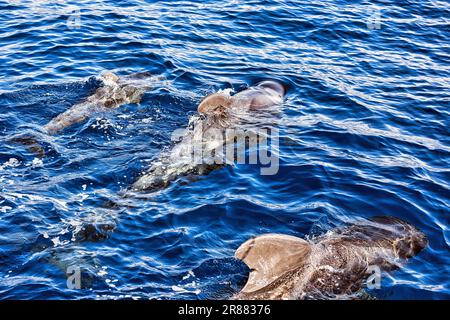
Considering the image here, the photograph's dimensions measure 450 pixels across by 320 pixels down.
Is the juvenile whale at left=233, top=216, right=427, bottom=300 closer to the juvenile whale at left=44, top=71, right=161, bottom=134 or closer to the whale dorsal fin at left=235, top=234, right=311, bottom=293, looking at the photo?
the whale dorsal fin at left=235, top=234, right=311, bottom=293

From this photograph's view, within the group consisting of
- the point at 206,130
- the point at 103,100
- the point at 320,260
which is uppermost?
the point at 103,100

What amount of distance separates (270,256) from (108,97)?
706 cm

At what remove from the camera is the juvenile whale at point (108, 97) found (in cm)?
1381

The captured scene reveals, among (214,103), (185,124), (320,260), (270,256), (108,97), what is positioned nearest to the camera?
(270,256)

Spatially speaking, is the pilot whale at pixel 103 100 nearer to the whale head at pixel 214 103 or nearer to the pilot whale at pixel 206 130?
the whale head at pixel 214 103

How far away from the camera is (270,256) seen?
9.27 metres

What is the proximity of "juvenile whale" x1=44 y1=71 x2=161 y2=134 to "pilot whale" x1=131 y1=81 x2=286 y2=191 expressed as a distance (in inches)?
70.8

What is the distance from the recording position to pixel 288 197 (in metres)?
11.7

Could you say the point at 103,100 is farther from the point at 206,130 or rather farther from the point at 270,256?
the point at 270,256

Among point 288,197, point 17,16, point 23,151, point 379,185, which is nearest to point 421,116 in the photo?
point 379,185

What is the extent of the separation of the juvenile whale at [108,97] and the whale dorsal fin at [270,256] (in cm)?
581

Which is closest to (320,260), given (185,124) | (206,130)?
(206,130)

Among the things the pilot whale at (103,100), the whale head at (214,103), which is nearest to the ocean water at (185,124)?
the pilot whale at (103,100)
